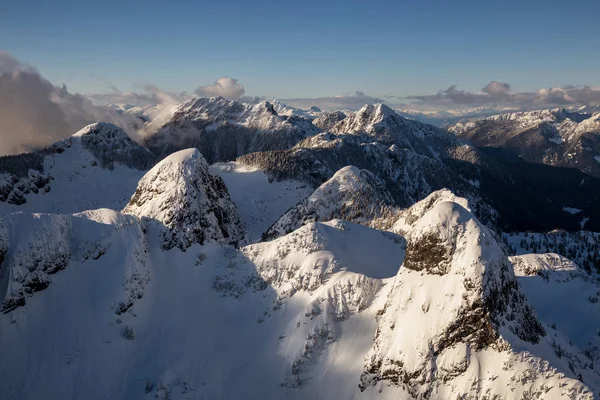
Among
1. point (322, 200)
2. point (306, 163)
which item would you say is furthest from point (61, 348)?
point (306, 163)

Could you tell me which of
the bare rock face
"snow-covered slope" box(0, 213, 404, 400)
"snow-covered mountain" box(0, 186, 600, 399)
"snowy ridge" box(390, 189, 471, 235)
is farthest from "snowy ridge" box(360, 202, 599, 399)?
"snowy ridge" box(390, 189, 471, 235)

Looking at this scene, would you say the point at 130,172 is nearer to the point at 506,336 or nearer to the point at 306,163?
the point at 306,163

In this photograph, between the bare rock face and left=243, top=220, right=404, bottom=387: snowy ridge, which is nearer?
left=243, top=220, right=404, bottom=387: snowy ridge

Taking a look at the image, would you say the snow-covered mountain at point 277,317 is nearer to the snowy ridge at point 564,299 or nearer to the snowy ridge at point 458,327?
the snowy ridge at point 458,327

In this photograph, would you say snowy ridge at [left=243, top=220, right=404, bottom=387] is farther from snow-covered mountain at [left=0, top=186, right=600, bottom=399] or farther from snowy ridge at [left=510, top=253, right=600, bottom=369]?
snowy ridge at [left=510, top=253, right=600, bottom=369]

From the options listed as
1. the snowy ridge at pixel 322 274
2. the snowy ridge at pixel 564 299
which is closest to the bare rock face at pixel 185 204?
the snowy ridge at pixel 322 274
